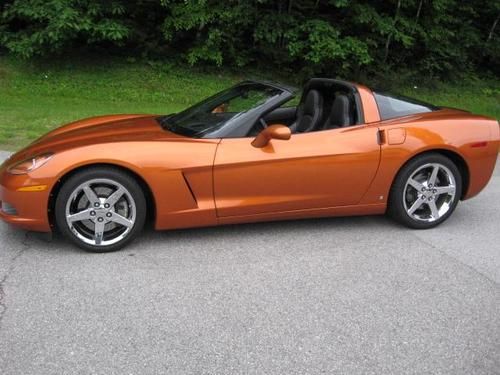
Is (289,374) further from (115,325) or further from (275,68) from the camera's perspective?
(275,68)

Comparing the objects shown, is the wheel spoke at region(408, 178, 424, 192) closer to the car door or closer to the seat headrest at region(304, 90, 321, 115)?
the car door

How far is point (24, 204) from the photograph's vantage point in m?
3.77

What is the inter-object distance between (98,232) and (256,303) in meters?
1.34

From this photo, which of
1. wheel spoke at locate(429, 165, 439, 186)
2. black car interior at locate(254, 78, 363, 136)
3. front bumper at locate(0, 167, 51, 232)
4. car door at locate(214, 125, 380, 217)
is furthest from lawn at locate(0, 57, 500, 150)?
wheel spoke at locate(429, 165, 439, 186)

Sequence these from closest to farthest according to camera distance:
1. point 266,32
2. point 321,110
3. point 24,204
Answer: point 24,204
point 321,110
point 266,32

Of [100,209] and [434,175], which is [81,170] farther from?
[434,175]

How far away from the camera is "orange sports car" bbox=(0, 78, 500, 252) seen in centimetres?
385

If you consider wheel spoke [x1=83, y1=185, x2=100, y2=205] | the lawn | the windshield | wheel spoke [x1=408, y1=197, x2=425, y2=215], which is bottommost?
the lawn

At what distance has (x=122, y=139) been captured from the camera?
4035 millimetres

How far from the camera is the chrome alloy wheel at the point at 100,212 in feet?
12.6

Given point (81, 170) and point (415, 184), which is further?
point (415, 184)

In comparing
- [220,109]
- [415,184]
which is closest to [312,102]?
[220,109]

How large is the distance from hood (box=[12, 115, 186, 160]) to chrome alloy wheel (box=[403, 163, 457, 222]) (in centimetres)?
199

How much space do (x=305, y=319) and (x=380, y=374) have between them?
596 millimetres
